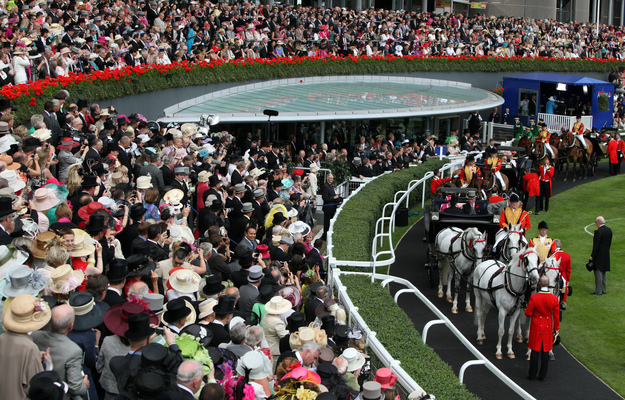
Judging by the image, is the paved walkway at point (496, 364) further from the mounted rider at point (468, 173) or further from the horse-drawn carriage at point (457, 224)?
the mounted rider at point (468, 173)

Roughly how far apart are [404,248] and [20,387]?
38.3ft

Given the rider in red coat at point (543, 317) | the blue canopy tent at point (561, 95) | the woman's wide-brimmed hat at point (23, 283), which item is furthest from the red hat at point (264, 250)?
the blue canopy tent at point (561, 95)

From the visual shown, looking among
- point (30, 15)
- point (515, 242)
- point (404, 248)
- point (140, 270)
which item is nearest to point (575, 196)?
point (404, 248)

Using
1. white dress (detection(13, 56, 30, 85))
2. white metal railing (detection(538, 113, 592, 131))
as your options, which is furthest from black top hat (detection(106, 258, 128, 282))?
white metal railing (detection(538, 113, 592, 131))

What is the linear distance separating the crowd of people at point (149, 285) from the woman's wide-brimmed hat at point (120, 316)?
1 centimetres

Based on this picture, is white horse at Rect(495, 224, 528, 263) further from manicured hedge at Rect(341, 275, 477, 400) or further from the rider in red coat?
manicured hedge at Rect(341, 275, 477, 400)

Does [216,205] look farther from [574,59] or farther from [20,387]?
[574,59]

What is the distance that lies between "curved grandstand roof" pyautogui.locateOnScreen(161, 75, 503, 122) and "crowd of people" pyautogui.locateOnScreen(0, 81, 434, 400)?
809 cm

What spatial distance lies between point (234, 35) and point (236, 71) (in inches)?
83.5

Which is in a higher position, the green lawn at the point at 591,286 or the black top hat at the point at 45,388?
the black top hat at the point at 45,388

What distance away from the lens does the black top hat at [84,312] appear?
553 cm

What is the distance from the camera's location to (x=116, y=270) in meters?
6.41

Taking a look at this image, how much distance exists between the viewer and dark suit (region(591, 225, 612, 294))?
1262 centimetres

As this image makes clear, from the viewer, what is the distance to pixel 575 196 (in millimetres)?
21344
